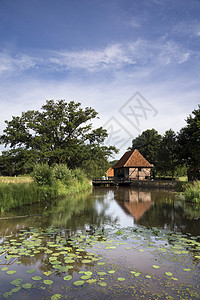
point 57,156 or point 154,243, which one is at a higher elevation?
point 57,156

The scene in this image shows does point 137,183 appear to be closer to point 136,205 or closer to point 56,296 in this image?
point 136,205

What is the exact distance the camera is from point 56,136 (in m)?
37.8

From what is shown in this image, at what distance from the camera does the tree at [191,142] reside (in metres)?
34.4

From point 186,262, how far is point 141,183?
33622 millimetres

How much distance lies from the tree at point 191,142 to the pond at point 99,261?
87.2 ft

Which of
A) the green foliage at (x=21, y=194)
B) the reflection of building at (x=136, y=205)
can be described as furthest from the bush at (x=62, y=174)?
the reflection of building at (x=136, y=205)

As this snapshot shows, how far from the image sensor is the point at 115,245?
6941 millimetres

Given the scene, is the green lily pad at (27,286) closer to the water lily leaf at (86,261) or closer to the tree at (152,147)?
the water lily leaf at (86,261)

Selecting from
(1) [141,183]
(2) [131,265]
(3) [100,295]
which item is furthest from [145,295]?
(1) [141,183]

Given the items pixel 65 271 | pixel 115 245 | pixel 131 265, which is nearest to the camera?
pixel 65 271

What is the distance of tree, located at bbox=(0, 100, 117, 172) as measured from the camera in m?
35.9

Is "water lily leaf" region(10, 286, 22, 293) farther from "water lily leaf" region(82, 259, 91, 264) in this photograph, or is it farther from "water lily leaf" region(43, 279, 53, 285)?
"water lily leaf" region(82, 259, 91, 264)

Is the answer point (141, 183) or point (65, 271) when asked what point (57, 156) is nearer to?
point (141, 183)

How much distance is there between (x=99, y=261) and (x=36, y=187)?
12709 mm
